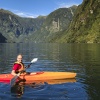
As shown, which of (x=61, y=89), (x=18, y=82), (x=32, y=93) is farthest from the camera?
(x=18, y=82)

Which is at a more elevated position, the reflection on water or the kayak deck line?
the kayak deck line

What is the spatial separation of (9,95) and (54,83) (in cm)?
629

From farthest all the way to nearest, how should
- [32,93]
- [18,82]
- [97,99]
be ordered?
[18,82]
[32,93]
[97,99]

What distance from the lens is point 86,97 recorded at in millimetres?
20188

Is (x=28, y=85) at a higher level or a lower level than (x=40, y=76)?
lower

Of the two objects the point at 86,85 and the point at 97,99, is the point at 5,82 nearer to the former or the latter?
the point at 86,85

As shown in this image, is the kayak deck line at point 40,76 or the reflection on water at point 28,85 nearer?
the reflection on water at point 28,85

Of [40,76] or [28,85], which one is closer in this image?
[28,85]

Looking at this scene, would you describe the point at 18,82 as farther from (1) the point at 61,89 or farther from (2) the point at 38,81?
(1) the point at 61,89

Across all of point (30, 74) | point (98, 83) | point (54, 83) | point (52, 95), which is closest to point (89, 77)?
point (98, 83)

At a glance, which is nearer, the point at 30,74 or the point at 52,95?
the point at 52,95

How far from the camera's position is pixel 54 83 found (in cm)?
2548

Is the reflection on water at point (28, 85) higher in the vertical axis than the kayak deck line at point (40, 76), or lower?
lower

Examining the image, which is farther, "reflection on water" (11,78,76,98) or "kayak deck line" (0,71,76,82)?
"kayak deck line" (0,71,76,82)
